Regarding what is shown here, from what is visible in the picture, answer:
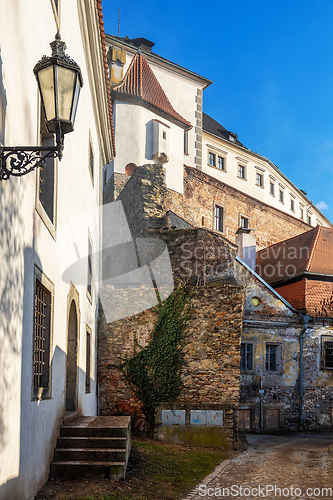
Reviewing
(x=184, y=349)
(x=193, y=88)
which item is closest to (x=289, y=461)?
(x=184, y=349)

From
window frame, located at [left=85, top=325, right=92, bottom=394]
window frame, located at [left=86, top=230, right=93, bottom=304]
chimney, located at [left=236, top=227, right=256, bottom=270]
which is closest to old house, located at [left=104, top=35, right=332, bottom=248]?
chimney, located at [left=236, top=227, right=256, bottom=270]

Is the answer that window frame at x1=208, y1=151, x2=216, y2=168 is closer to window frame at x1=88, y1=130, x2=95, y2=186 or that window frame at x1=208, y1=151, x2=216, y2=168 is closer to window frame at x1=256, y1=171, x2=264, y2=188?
window frame at x1=256, y1=171, x2=264, y2=188

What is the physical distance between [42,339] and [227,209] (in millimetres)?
26478

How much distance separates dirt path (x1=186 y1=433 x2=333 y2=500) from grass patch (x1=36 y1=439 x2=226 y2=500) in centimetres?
33

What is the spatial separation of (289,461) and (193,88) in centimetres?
2753

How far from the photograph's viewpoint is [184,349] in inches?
572

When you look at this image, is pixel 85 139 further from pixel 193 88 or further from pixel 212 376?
pixel 193 88

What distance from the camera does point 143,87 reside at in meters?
28.5

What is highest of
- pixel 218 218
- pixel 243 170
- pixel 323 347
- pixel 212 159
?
pixel 243 170

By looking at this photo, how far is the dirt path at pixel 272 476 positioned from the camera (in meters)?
8.39

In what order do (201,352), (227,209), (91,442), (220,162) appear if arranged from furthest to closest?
(220,162), (227,209), (201,352), (91,442)

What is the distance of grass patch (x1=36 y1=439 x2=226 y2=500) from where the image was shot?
22.7ft

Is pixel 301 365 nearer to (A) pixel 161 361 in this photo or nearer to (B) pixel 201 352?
(B) pixel 201 352

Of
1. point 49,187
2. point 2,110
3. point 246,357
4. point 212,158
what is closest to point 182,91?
point 212,158
